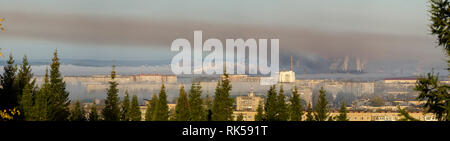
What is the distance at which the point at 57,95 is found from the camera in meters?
59.4

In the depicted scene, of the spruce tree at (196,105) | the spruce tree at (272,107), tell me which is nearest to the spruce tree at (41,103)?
the spruce tree at (196,105)

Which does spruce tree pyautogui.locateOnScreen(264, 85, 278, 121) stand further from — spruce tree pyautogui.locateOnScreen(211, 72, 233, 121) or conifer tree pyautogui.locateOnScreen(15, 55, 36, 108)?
conifer tree pyautogui.locateOnScreen(15, 55, 36, 108)

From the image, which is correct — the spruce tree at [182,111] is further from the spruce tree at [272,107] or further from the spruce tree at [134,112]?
the spruce tree at [134,112]

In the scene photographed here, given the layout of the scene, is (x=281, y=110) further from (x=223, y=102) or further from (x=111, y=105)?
(x=111, y=105)

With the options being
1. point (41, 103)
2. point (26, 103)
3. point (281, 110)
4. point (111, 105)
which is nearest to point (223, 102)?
point (281, 110)

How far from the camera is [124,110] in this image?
8212 centimetres

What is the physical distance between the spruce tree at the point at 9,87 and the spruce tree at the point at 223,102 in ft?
76.5

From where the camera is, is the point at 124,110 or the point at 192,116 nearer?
the point at 192,116

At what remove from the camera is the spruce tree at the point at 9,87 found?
46.5 meters

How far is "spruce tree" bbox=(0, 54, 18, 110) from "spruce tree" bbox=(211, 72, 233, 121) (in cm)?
2333
